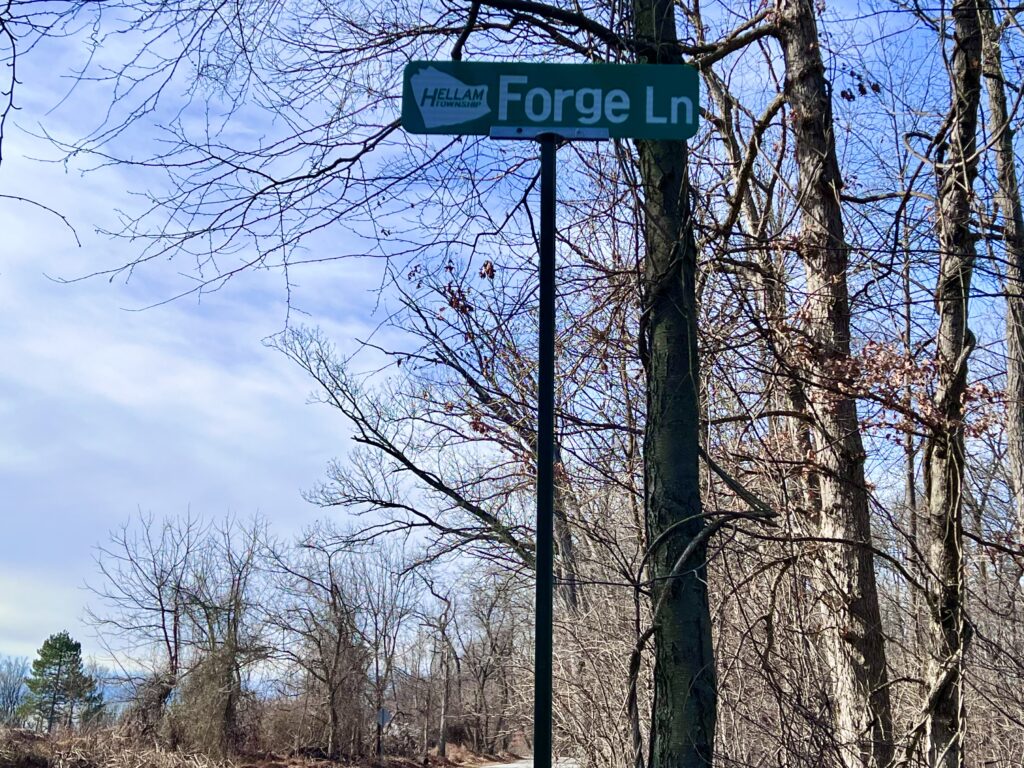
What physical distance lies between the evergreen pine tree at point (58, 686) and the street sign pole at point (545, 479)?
68.9 ft

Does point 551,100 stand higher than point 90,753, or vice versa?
point 551,100

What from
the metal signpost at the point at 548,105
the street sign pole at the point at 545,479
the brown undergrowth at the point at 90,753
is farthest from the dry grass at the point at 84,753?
the metal signpost at the point at 548,105

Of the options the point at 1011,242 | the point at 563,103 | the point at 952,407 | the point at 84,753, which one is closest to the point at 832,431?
the point at 952,407

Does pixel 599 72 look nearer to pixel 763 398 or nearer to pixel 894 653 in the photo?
pixel 763 398

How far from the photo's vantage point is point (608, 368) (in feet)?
17.3

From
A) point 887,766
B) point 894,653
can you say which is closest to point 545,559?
point 887,766

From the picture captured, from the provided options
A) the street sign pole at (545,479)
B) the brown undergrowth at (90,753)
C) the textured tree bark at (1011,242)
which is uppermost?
the textured tree bark at (1011,242)

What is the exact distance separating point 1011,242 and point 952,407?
0.85 meters

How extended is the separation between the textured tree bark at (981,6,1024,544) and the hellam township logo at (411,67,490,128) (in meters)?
2.99

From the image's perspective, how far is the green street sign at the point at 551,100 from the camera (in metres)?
2.31

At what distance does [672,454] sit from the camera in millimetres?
3012

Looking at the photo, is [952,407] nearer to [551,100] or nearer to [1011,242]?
[1011,242]

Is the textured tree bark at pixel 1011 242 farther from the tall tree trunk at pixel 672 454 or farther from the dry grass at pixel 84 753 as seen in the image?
→ the dry grass at pixel 84 753

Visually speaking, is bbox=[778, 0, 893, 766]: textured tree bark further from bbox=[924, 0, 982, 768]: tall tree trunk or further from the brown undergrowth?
the brown undergrowth
